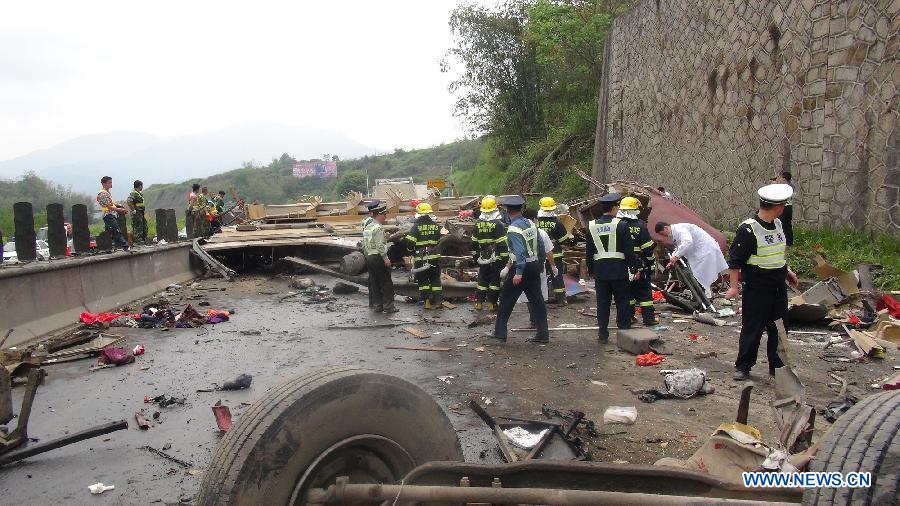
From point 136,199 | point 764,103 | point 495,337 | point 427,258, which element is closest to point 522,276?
point 495,337

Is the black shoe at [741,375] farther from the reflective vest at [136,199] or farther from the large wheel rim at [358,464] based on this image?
the reflective vest at [136,199]

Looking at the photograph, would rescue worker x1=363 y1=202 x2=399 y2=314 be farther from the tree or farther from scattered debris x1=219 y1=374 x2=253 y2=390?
the tree

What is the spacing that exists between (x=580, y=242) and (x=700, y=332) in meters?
5.07

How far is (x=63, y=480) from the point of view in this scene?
12.8 feet

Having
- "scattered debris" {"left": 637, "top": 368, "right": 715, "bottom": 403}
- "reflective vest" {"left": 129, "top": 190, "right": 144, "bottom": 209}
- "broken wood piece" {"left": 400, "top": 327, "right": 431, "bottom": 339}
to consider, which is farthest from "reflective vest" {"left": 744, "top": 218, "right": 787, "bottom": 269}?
"reflective vest" {"left": 129, "top": 190, "right": 144, "bottom": 209}

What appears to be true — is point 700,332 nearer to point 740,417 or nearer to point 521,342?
point 521,342

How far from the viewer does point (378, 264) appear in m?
9.67

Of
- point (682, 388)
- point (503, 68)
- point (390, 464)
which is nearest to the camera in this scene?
point (390, 464)

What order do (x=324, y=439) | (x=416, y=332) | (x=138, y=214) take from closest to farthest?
(x=324, y=439)
(x=416, y=332)
(x=138, y=214)

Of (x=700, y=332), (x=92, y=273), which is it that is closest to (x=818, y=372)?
(x=700, y=332)

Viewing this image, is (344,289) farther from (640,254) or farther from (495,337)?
(640,254)

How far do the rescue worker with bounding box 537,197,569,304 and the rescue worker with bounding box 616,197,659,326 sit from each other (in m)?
1.95

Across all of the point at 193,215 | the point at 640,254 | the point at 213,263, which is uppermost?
the point at 193,215

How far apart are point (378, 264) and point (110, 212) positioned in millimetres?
6602
